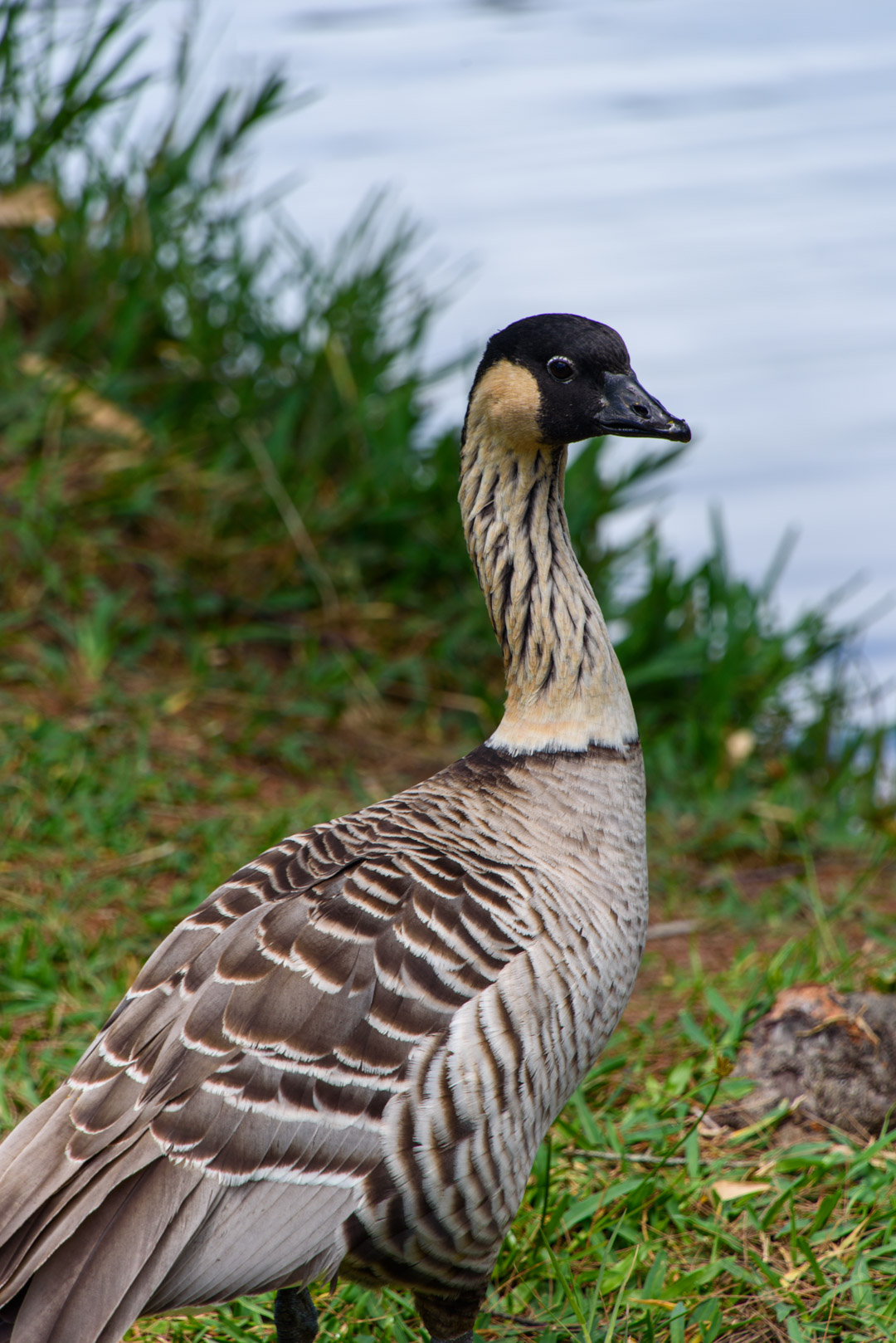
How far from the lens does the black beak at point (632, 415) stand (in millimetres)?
2879

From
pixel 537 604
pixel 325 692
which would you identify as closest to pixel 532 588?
pixel 537 604

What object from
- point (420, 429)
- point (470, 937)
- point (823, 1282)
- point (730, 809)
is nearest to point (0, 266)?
point (420, 429)

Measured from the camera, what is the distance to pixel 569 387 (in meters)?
2.91

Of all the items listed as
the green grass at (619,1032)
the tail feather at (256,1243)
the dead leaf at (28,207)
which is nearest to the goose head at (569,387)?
the green grass at (619,1032)

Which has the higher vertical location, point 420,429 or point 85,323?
point 85,323

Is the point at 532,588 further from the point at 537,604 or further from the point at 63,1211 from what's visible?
the point at 63,1211

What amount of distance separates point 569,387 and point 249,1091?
1546mm

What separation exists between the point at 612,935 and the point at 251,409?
169 inches

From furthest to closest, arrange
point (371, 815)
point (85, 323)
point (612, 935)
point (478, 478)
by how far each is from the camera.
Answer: point (85, 323)
point (478, 478)
point (371, 815)
point (612, 935)

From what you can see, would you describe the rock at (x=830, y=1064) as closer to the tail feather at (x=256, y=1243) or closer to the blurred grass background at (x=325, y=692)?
the blurred grass background at (x=325, y=692)

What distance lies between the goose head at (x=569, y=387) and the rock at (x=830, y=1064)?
1.42 metres

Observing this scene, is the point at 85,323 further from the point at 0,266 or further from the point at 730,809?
the point at 730,809

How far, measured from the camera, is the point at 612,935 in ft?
8.75

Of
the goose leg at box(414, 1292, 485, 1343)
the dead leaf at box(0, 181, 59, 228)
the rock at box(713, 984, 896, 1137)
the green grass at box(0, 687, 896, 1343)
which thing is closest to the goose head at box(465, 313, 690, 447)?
the green grass at box(0, 687, 896, 1343)
